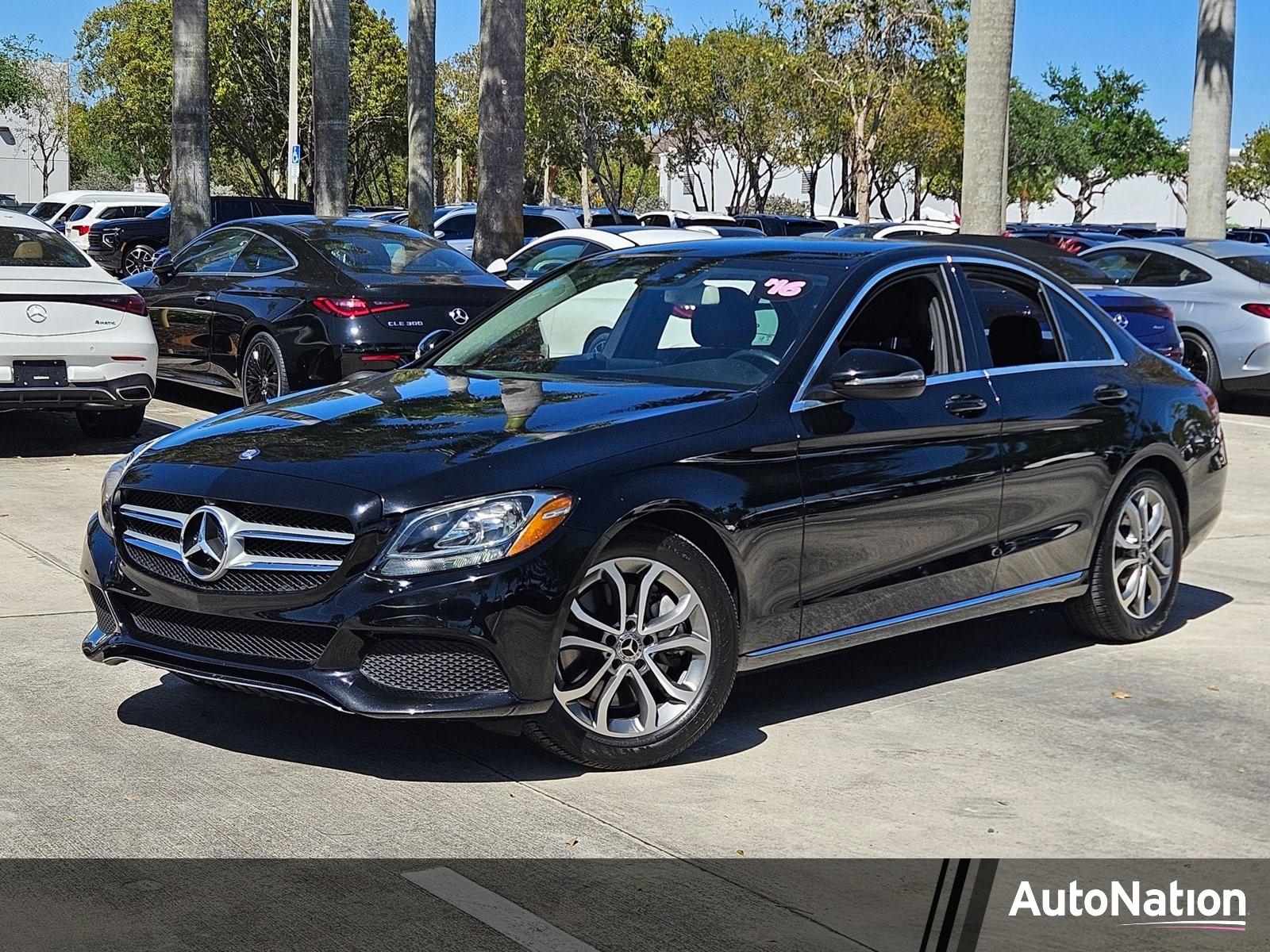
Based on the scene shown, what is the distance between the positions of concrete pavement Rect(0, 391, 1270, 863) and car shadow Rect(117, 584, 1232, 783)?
13 millimetres

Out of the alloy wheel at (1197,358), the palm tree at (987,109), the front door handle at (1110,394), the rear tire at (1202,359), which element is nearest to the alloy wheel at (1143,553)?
the front door handle at (1110,394)

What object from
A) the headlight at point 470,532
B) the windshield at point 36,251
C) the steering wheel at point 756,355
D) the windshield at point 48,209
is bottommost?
the headlight at point 470,532

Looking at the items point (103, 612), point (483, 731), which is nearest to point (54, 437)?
point (103, 612)

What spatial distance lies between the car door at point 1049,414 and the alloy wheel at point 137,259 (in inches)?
1056

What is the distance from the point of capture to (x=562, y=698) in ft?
16.7

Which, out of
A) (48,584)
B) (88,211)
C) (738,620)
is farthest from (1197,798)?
(88,211)

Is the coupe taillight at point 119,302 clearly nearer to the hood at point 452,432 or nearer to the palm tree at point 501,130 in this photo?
the hood at point 452,432

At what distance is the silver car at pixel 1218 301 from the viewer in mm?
16266

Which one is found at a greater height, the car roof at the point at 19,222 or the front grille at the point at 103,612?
the car roof at the point at 19,222

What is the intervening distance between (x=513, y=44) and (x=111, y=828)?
53.4 ft

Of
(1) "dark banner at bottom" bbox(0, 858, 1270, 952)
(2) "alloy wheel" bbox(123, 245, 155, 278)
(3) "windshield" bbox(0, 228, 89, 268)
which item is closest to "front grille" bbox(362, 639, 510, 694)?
(1) "dark banner at bottom" bbox(0, 858, 1270, 952)

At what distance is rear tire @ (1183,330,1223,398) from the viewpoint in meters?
16.5

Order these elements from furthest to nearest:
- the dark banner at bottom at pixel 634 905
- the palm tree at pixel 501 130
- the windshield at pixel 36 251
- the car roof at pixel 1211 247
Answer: the palm tree at pixel 501 130
the car roof at pixel 1211 247
the windshield at pixel 36 251
the dark banner at bottom at pixel 634 905

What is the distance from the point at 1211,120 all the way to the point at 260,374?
15374mm
